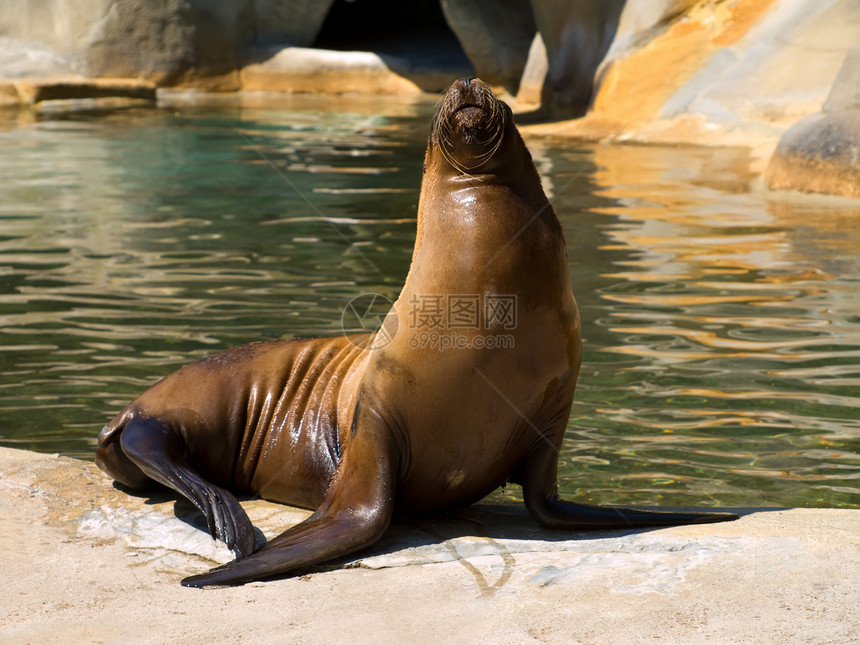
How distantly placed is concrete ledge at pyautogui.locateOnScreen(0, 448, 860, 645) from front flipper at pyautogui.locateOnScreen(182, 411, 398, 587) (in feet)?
0.15

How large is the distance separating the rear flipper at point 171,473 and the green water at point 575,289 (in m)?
0.89

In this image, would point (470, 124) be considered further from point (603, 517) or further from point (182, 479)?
point (182, 479)

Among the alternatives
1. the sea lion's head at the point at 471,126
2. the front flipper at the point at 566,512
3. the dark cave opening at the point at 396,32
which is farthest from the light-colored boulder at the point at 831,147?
the dark cave opening at the point at 396,32

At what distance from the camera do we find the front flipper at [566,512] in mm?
3100

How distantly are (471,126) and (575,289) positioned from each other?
12.6 feet

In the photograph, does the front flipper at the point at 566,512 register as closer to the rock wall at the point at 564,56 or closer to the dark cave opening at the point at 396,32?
the rock wall at the point at 564,56

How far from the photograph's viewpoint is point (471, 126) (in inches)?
118

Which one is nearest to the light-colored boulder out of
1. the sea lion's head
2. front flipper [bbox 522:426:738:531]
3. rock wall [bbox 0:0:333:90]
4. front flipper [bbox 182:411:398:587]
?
front flipper [bbox 522:426:738:531]

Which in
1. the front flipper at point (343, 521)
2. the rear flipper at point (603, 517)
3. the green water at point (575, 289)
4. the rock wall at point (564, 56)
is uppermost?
the rock wall at point (564, 56)

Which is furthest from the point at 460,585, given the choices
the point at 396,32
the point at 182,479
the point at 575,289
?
the point at 396,32

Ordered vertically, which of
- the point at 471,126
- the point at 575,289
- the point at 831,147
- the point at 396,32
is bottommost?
the point at 575,289

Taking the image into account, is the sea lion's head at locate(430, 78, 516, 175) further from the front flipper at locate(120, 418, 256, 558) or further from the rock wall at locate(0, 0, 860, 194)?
the rock wall at locate(0, 0, 860, 194)

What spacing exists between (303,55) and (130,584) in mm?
18121

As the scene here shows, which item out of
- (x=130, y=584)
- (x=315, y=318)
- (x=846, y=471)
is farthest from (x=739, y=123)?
(x=130, y=584)
